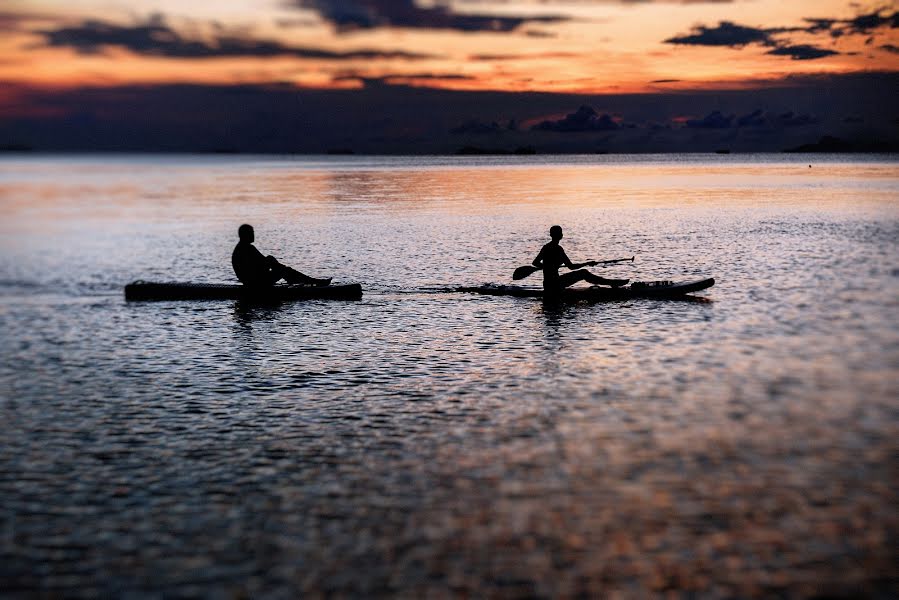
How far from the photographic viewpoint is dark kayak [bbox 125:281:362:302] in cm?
2506

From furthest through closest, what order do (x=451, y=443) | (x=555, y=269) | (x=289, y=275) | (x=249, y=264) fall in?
(x=289, y=275)
(x=249, y=264)
(x=555, y=269)
(x=451, y=443)

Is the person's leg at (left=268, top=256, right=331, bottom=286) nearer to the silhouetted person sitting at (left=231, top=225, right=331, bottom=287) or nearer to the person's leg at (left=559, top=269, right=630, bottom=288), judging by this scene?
the silhouetted person sitting at (left=231, top=225, right=331, bottom=287)

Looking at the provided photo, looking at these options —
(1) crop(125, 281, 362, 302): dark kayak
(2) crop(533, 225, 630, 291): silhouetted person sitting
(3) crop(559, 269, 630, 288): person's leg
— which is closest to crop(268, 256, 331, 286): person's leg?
(1) crop(125, 281, 362, 302): dark kayak

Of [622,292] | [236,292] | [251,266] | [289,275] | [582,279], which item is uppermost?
[251,266]

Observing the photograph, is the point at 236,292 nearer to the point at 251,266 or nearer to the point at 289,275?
the point at 251,266

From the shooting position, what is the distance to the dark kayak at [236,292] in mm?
25062

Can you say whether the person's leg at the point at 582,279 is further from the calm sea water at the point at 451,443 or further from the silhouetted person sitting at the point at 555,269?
the calm sea water at the point at 451,443

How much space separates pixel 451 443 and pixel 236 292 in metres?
15.1

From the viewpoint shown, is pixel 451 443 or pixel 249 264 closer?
pixel 451 443

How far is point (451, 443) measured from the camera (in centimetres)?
1219

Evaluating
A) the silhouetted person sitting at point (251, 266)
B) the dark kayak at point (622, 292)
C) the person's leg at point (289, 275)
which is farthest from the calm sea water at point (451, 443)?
the silhouetted person sitting at point (251, 266)

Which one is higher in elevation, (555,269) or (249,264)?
(249,264)

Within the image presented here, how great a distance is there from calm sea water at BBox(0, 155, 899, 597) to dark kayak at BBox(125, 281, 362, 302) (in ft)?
2.19

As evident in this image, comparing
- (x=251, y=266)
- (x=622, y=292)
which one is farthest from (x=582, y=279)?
(x=251, y=266)
